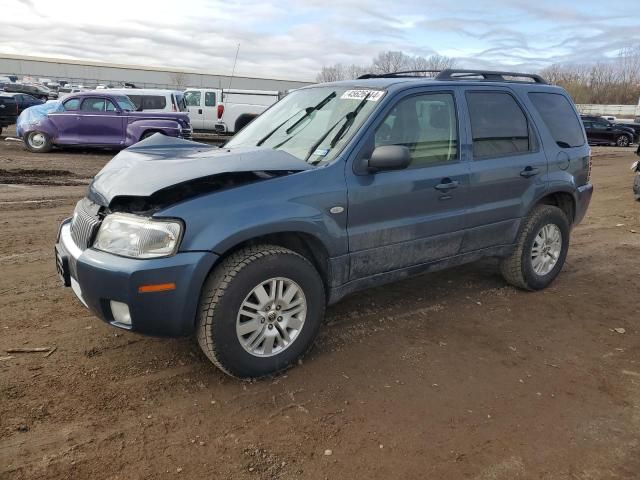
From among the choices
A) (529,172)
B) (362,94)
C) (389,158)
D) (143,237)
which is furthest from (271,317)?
(529,172)

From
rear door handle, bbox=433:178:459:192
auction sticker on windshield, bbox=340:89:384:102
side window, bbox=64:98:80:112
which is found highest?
side window, bbox=64:98:80:112

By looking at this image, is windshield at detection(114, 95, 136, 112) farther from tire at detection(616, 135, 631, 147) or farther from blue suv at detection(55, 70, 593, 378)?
tire at detection(616, 135, 631, 147)

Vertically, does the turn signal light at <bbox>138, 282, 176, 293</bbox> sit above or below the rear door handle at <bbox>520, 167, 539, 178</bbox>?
below

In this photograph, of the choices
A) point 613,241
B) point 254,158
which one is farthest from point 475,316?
point 613,241

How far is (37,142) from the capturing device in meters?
14.9

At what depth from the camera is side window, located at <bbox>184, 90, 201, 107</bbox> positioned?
23.2 metres

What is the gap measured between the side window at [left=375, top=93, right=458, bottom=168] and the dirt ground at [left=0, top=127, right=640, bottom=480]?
53.6 inches

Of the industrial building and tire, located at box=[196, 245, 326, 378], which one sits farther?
the industrial building

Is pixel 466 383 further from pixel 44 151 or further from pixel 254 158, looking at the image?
pixel 44 151

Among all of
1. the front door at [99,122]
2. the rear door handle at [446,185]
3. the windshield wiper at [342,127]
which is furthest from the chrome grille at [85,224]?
the front door at [99,122]

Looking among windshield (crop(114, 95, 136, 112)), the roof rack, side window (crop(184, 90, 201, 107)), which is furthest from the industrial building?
the roof rack

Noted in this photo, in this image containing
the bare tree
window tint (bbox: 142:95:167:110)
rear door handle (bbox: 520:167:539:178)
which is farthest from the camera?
the bare tree

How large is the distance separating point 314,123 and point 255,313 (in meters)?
1.57

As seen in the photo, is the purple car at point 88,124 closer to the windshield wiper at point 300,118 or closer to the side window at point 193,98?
the side window at point 193,98
